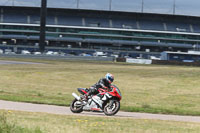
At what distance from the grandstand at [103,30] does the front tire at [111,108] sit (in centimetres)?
10672

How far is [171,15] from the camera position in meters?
132

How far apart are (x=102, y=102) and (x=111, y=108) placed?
441 mm

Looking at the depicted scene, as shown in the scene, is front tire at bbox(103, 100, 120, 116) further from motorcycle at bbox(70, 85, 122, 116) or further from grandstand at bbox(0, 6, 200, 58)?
grandstand at bbox(0, 6, 200, 58)

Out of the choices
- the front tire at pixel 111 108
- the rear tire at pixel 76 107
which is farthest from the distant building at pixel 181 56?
the front tire at pixel 111 108

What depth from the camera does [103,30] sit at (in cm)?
12862

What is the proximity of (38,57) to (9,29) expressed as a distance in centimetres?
4057

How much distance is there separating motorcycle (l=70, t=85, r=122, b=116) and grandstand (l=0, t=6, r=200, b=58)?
106 m

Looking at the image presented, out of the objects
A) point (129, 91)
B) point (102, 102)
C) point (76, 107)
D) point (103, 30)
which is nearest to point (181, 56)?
point (103, 30)

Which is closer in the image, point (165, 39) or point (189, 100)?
point (189, 100)

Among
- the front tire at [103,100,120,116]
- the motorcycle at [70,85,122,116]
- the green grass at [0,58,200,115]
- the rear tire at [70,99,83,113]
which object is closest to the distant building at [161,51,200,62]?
the green grass at [0,58,200,115]

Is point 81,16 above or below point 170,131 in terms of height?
above

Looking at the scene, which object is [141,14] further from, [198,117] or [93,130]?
[93,130]

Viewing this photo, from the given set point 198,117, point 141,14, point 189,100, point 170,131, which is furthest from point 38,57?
point 170,131

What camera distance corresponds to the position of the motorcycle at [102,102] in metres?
17.2
